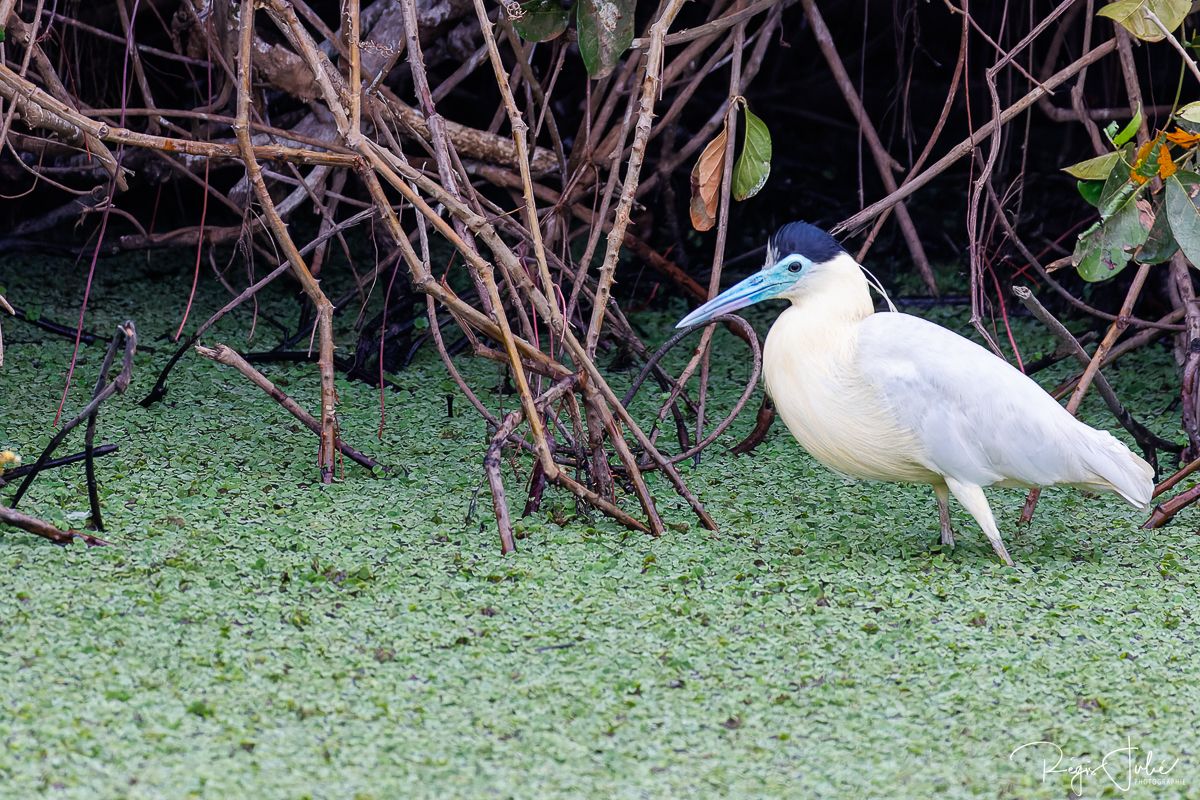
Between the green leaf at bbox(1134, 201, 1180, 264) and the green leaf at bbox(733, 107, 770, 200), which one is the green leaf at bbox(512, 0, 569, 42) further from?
the green leaf at bbox(1134, 201, 1180, 264)

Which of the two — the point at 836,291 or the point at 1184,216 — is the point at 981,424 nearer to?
the point at 836,291

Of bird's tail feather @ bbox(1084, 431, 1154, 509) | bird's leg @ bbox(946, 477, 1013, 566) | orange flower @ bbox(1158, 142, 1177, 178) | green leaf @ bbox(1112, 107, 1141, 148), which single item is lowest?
bird's leg @ bbox(946, 477, 1013, 566)

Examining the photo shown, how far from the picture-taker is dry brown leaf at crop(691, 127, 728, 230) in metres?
2.77

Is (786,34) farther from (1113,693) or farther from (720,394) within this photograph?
(1113,693)

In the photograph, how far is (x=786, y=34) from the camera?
473 cm

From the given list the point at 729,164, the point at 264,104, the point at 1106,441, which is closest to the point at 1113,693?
the point at 1106,441

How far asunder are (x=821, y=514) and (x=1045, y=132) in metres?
3.03

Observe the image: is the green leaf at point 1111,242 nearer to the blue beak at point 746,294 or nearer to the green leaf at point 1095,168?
the green leaf at point 1095,168

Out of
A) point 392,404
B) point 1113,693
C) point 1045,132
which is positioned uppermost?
point 1045,132

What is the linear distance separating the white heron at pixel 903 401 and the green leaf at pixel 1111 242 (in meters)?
0.26

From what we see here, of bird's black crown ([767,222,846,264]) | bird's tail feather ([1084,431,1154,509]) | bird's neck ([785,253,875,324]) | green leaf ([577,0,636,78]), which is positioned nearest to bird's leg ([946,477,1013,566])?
bird's tail feather ([1084,431,1154,509])

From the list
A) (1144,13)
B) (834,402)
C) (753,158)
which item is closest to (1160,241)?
(1144,13)
